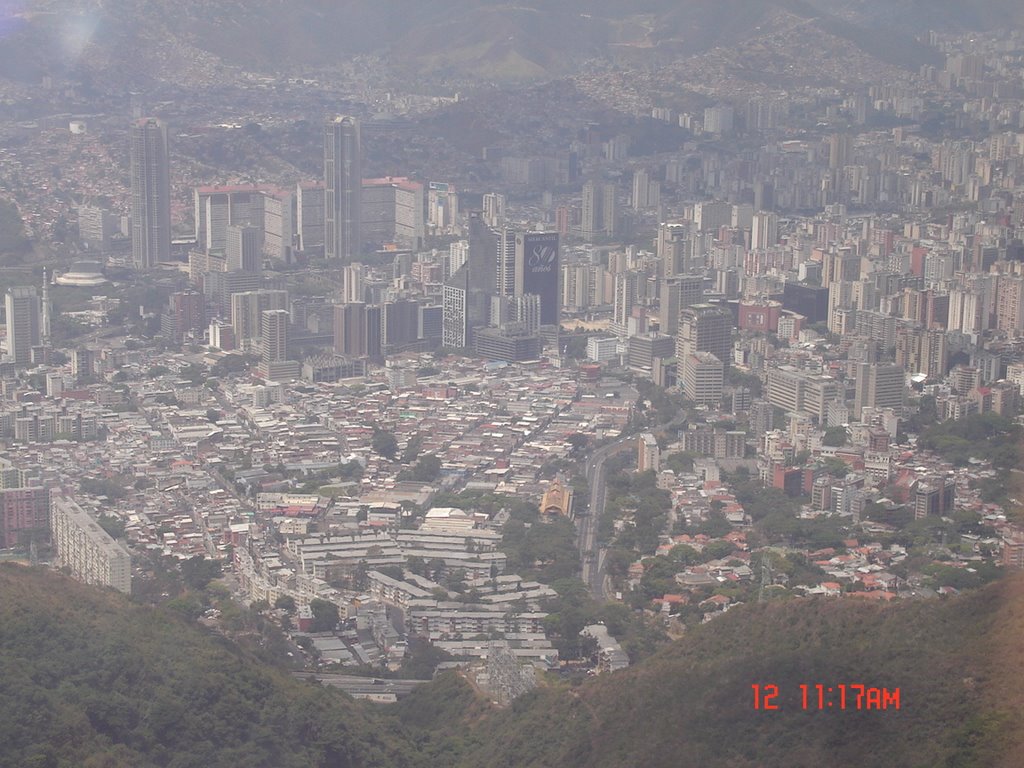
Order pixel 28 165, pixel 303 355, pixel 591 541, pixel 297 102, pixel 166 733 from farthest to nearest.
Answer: pixel 297 102, pixel 28 165, pixel 303 355, pixel 591 541, pixel 166 733

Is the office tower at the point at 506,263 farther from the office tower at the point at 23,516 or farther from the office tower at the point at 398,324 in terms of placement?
the office tower at the point at 23,516

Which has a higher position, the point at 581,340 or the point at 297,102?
the point at 297,102

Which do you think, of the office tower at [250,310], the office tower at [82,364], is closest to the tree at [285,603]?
the office tower at [82,364]

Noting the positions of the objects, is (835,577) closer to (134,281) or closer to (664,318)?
(664,318)

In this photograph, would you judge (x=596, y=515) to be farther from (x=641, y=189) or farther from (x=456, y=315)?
(x=641, y=189)

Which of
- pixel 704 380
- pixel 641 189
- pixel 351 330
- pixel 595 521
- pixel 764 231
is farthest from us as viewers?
pixel 641 189

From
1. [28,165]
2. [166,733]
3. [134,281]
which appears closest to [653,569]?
[166,733]
